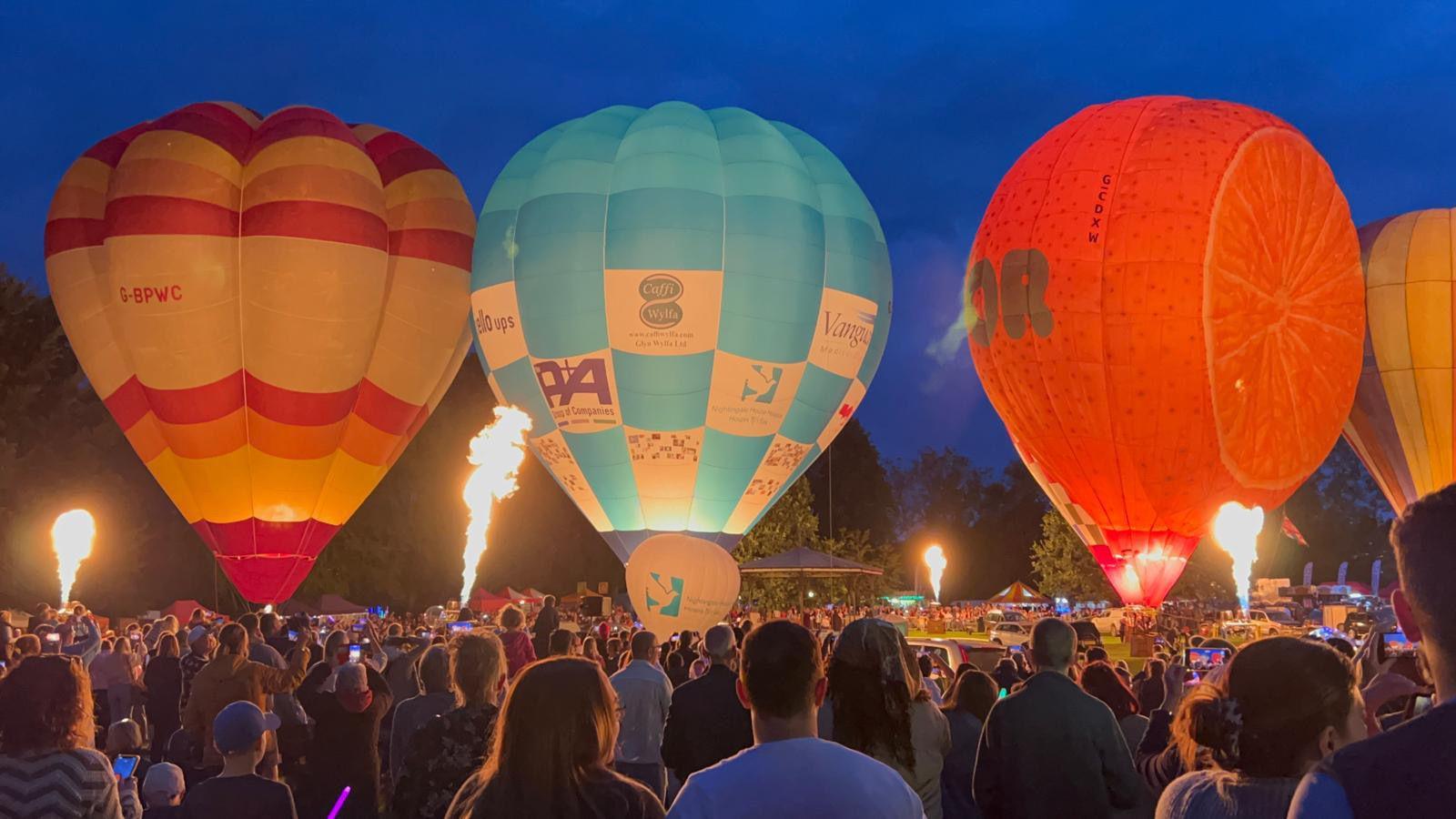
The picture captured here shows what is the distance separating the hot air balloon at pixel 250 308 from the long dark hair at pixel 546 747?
18.7m

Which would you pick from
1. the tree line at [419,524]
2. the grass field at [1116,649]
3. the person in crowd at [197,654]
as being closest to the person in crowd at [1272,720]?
the person in crowd at [197,654]

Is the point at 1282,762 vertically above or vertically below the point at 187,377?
below

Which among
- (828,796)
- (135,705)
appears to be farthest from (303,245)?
(828,796)

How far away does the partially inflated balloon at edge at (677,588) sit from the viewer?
1703cm

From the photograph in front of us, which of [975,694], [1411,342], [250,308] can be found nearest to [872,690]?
[975,694]

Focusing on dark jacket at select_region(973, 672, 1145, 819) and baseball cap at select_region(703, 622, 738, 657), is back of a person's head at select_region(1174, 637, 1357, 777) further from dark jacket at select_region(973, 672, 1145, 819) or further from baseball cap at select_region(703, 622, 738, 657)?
baseball cap at select_region(703, 622, 738, 657)

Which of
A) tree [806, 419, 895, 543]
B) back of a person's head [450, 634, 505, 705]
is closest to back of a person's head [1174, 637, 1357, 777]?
back of a person's head [450, 634, 505, 705]

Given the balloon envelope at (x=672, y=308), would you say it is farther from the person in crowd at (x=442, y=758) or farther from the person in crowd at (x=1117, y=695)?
the person in crowd at (x=442, y=758)

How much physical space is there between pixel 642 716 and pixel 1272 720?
Answer: 4895mm

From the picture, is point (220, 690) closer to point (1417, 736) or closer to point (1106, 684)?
point (1106, 684)

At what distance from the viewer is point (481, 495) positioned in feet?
75.5

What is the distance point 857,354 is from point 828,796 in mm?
19605

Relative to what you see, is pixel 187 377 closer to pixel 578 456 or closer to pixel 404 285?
pixel 404 285

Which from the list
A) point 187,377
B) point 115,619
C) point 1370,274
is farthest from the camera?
point 115,619
